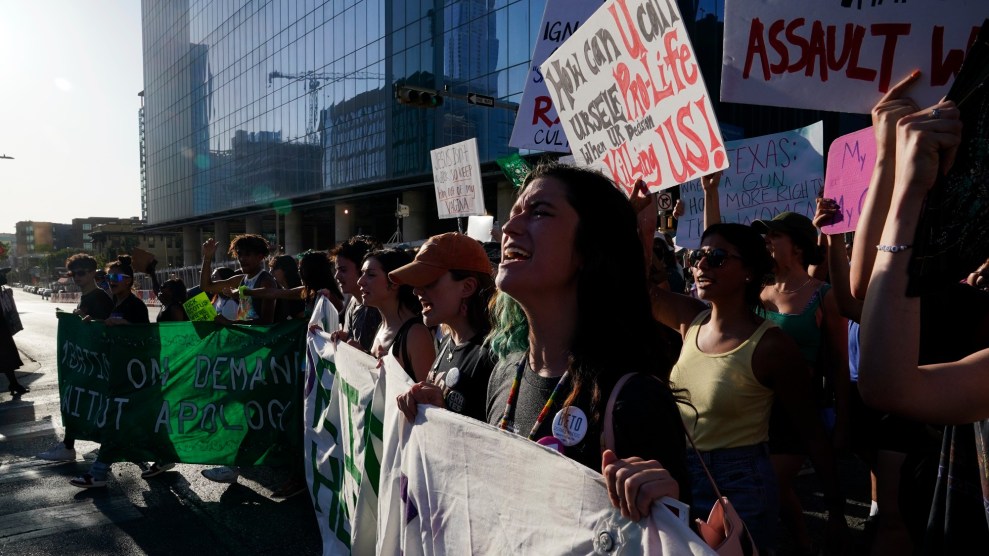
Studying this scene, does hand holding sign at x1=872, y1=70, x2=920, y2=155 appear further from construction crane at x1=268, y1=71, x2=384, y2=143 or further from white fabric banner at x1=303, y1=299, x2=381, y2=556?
construction crane at x1=268, y1=71, x2=384, y2=143

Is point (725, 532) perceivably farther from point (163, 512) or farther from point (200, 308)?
point (200, 308)

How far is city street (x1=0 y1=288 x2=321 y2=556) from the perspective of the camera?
410 centimetres

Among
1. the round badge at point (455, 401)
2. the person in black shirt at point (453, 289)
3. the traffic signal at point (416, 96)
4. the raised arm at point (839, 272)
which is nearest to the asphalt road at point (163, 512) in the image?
the raised arm at point (839, 272)

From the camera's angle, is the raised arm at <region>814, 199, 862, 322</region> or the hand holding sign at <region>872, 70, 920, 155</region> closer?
the hand holding sign at <region>872, 70, 920, 155</region>

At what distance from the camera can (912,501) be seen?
220 centimetres

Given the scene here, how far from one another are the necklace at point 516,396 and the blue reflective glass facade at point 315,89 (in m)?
24.2

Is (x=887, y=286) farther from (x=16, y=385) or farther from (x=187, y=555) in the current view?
(x=16, y=385)

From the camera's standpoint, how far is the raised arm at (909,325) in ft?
4.07

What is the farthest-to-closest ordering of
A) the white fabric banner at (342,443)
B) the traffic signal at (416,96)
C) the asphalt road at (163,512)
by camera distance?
1. the traffic signal at (416,96)
2. the asphalt road at (163,512)
3. the white fabric banner at (342,443)

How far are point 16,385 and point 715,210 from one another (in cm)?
970

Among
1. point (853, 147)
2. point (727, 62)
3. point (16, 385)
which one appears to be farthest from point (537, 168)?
point (16, 385)

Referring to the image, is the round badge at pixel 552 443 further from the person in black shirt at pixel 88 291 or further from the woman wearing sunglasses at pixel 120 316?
the person in black shirt at pixel 88 291

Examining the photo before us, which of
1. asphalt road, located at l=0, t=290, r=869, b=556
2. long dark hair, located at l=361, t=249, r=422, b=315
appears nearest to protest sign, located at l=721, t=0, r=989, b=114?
long dark hair, located at l=361, t=249, r=422, b=315

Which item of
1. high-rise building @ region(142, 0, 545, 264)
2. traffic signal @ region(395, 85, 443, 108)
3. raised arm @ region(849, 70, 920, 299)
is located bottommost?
raised arm @ region(849, 70, 920, 299)
